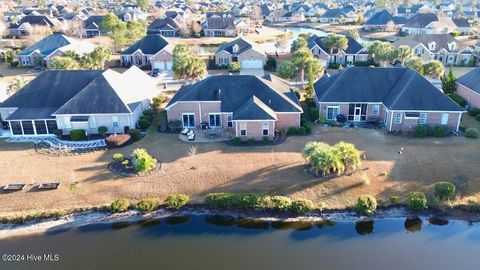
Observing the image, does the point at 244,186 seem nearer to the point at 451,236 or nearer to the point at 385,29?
the point at 451,236

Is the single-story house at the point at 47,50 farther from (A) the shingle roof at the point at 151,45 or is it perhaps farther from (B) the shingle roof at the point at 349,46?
(B) the shingle roof at the point at 349,46

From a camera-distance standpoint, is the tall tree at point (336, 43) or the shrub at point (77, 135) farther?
the tall tree at point (336, 43)

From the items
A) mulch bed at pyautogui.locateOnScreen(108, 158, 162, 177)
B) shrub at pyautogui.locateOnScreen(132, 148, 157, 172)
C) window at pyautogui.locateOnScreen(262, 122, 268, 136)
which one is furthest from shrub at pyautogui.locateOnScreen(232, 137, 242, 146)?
shrub at pyautogui.locateOnScreen(132, 148, 157, 172)

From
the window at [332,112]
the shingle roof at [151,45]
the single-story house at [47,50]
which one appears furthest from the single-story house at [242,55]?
the window at [332,112]

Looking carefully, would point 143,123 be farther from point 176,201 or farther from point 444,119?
point 444,119

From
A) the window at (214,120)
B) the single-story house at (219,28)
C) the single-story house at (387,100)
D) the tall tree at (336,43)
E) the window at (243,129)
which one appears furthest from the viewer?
the single-story house at (219,28)

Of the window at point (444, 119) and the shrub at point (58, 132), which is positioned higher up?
the window at point (444, 119)

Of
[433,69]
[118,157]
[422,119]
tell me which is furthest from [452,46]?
[118,157]
